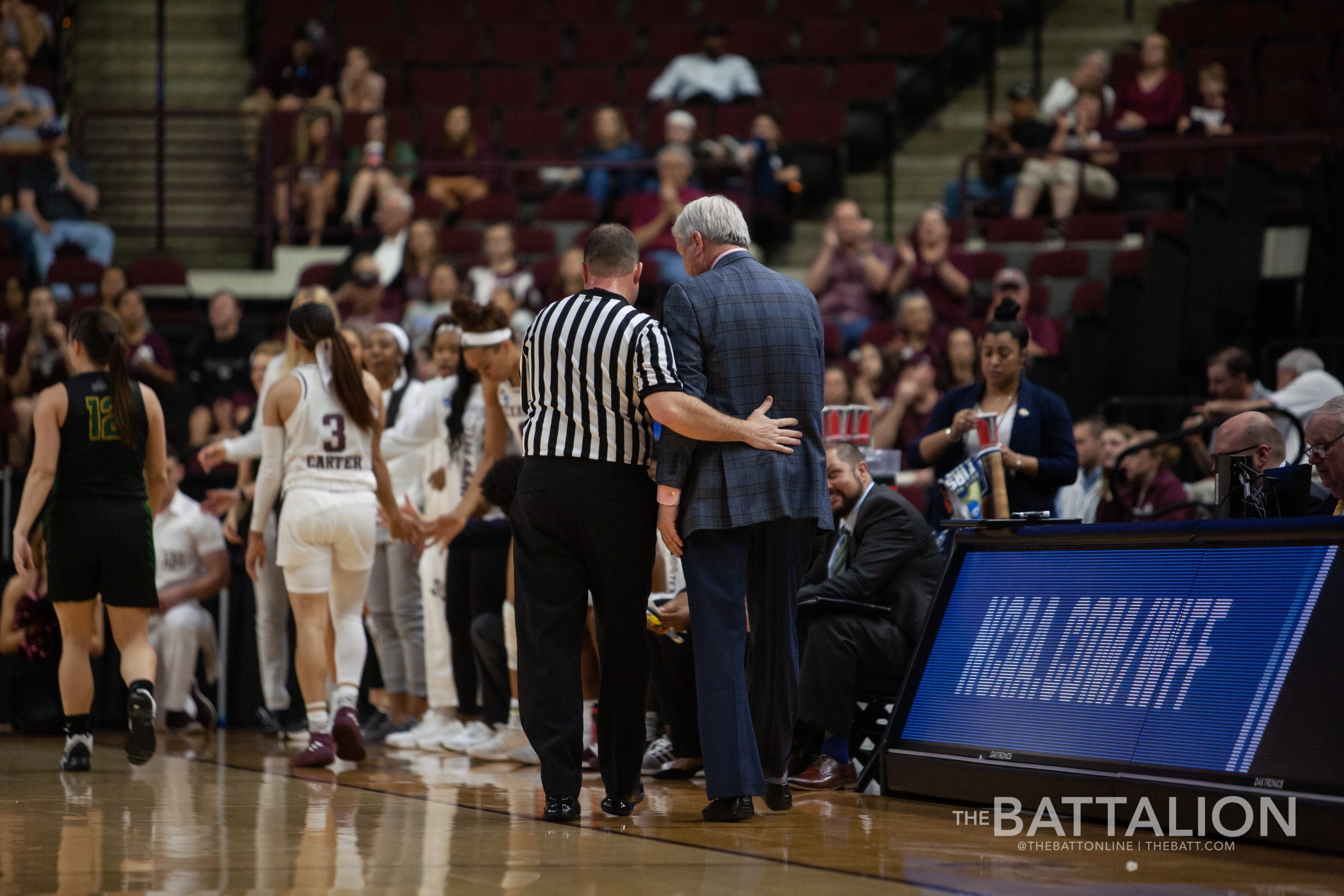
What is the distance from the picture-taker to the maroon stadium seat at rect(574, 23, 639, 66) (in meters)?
14.8

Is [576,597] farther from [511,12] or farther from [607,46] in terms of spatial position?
[511,12]

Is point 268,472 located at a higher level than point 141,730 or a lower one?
higher

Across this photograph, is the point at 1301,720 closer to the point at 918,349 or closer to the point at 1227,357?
the point at 1227,357

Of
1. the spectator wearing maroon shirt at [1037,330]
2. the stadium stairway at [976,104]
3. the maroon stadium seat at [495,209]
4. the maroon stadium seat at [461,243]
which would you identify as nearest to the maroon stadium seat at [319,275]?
the maroon stadium seat at [461,243]

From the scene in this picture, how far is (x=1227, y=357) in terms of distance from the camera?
308 inches

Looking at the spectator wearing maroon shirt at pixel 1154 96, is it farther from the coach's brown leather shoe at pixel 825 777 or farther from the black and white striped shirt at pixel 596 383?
the black and white striped shirt at pixel 596 383

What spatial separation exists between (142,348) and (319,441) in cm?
519

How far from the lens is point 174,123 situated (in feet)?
48.6

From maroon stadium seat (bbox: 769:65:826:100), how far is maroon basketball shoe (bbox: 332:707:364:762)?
9.15m

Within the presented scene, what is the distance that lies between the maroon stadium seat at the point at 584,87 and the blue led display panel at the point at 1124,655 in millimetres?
9835

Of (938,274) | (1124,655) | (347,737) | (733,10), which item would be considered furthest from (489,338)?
(733,10)

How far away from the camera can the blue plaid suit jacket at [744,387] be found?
455cm

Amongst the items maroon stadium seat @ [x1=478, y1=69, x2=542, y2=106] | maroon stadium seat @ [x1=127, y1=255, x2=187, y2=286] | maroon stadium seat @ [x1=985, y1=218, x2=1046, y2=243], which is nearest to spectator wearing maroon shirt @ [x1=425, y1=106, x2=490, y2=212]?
maroon stadium seat @ [x1=478, y1=69, x2=542, y2=106]

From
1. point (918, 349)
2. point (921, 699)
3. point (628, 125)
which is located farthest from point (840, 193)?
point (921, 699)
